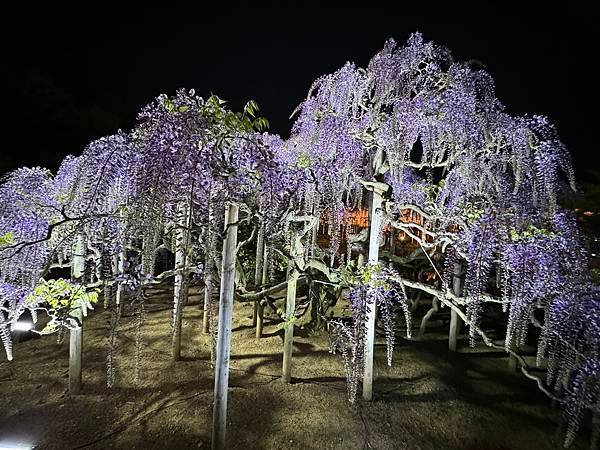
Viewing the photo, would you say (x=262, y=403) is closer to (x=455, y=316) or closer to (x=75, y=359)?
(x=75, y=359)

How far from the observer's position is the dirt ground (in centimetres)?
364

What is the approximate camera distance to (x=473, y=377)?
575cm

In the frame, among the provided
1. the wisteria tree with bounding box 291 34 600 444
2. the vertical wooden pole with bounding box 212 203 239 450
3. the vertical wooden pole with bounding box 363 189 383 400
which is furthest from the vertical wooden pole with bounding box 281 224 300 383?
the vertical wooden pole with bounding box 212 203 239 450

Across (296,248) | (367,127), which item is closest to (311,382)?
(296,248)

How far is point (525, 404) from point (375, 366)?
2.20m

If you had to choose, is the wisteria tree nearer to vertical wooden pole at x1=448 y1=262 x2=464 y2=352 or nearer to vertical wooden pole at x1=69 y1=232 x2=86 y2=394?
vertical wooden pole at x1=448 y1=262 x2=464 y2=352

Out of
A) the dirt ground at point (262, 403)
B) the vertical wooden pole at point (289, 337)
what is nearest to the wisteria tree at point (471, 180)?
the dirt ground at point (262, 403)

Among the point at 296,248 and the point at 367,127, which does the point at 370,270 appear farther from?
the point at 367,127

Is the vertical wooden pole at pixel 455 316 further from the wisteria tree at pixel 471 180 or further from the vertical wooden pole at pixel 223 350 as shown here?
the vertical wooden pole at pixel 223 350

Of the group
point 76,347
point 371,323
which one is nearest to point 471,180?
point 371,323

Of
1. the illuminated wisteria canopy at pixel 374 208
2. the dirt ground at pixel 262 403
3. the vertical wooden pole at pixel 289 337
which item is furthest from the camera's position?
the vertical wooden pole at pixel 289 337

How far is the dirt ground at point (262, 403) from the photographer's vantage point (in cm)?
364

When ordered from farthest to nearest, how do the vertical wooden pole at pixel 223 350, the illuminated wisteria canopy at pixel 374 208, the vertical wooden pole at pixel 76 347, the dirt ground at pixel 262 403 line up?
the vertical wooden pole at pixel 76 347
the dirt ground at pixel 262 403
the illuminated wisteria canopy at pixel 374 208
the vertical wooden pole at pixel 223 350

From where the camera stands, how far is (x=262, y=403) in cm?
415
